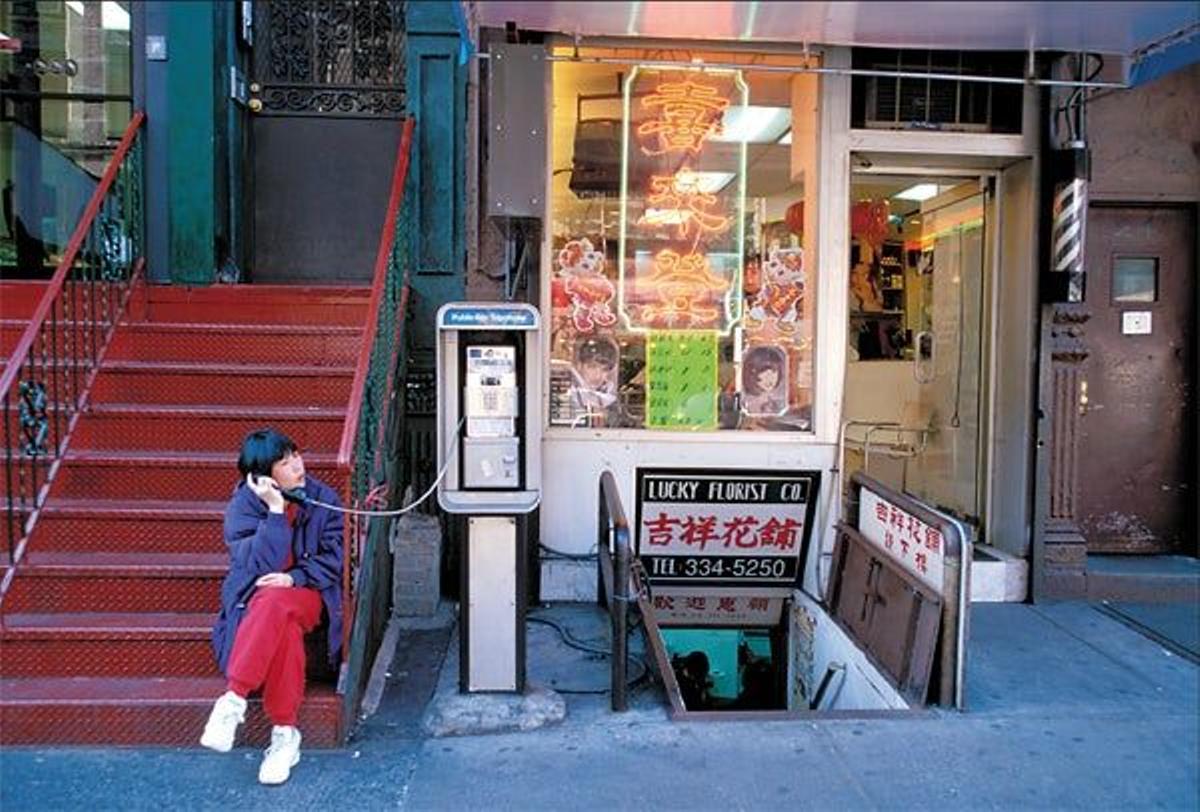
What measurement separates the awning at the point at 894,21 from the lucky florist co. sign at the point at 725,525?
269 cm

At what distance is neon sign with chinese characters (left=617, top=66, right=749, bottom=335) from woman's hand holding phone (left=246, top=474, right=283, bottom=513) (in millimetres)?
2991

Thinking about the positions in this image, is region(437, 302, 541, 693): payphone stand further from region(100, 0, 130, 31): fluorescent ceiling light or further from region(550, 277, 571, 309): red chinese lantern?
region(100, 0, 130, 31): fluorescent ceiling light

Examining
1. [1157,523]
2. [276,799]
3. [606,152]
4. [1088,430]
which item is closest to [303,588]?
[276,799]

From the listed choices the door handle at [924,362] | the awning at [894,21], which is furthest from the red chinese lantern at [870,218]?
the awning at [894,21]

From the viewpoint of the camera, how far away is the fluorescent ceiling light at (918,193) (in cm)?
710

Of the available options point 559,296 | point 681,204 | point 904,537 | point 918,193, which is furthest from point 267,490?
point 918,193

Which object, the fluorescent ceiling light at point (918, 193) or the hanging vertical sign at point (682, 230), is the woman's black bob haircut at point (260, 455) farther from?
the fluorescent ceiling light at point (918, 193)

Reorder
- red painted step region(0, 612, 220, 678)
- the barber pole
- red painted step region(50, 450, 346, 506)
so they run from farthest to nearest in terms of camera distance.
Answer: the barber pole
red painted step region(50, 450, 346, 506)
red painted step region(0, 612, 220, 678)

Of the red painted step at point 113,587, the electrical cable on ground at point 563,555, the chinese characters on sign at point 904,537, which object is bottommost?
the electrical cable on ground at point 563,555

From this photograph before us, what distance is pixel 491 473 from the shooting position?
13.8 feet

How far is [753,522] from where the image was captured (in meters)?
6.06

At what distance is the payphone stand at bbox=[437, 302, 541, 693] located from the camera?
415 cm

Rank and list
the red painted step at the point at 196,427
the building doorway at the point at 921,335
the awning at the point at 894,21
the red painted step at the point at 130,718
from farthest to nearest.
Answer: the building doorway at the point at 921,335
the red painted step at the point at 196,427
the awning at the point at 894,21
the red painted step at the point at 130,718

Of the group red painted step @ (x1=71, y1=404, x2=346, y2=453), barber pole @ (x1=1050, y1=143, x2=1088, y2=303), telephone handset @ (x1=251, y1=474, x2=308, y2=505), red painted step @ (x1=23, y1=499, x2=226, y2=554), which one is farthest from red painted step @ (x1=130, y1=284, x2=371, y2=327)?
barber pole @ (x1=1050, y1=143, x2=1088, y2=303)
